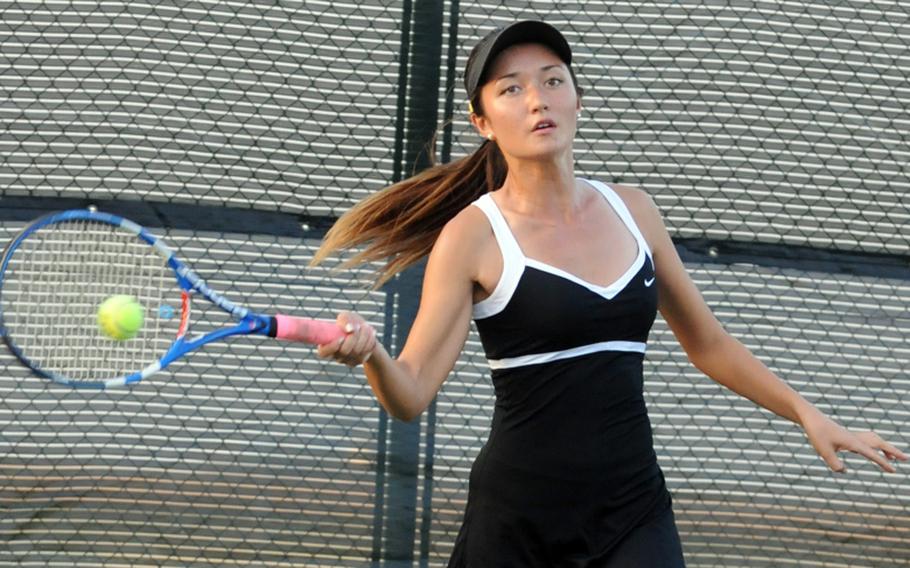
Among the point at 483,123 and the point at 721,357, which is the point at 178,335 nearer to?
the point at 483,123

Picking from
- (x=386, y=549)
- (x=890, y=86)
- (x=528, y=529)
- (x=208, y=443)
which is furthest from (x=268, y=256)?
(x=890, y=86)

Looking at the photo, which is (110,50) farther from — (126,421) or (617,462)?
(617,462)

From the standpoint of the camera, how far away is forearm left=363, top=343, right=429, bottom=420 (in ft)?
7.68

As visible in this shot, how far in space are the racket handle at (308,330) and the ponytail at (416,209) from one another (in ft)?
2.42

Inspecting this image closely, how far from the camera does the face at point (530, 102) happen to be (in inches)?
101

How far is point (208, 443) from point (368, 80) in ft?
3.81

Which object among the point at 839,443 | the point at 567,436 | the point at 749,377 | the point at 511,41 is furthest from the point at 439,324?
the point at 839,443

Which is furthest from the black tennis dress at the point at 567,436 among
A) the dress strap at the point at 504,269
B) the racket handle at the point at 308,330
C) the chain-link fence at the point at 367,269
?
the chain-link fence at the point at 367,269

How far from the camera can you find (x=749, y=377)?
2779mm

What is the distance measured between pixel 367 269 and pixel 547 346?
5.49 ft

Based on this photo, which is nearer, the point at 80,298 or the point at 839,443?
the point at 839,443

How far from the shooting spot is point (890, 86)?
4.23 metres

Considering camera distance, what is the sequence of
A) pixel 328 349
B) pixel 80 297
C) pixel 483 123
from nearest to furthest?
pixel 328 349 → pixel 483 123 → pixel 80 297

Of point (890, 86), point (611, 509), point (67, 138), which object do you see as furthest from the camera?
point (890, 86)
